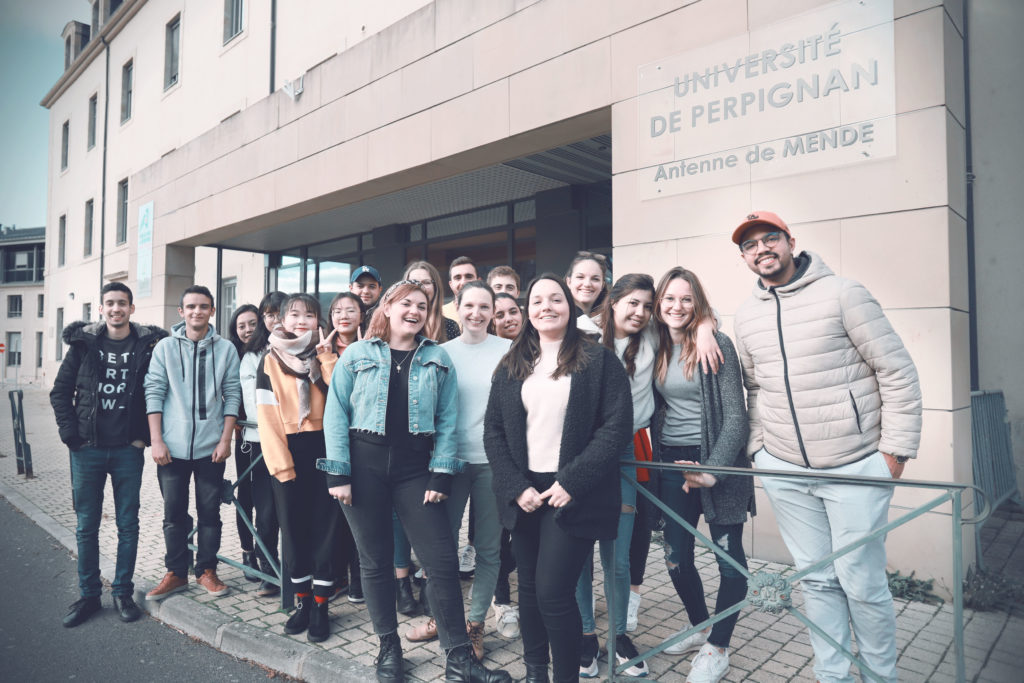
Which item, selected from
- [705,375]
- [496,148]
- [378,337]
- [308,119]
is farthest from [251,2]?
[705,375]

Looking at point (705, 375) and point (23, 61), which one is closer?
point (705, 375)

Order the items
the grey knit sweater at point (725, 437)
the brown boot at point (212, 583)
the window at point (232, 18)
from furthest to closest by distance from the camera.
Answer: the window at point (232, 18) < the brown boot at point (212, 583) < the grey knit sweater at point (725, 437)

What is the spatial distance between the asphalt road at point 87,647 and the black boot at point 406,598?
0.82 metres

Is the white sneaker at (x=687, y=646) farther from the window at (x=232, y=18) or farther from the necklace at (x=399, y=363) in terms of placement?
the window at (x=232, y=18)

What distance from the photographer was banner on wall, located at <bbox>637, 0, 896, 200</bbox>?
447cm

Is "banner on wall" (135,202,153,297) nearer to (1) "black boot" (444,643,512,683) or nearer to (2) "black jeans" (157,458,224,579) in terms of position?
(2) "black jeans" (157,458,224,579)

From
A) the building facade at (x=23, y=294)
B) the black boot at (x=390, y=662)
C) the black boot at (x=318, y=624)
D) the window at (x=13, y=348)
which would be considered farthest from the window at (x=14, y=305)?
the black boot at (x=390, y=662)

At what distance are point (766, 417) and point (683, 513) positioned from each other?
66 cm

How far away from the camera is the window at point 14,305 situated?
42.4 m

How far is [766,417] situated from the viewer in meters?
2.94

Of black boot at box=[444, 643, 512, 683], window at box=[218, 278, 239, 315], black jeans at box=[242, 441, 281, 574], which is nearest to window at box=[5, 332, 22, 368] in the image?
window at box=[218, 278, 239, 315]

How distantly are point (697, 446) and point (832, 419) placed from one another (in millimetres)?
703

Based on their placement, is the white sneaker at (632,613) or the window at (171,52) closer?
the white sneaker at (632,613)

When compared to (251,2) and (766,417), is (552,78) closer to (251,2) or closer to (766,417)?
(766,417)
